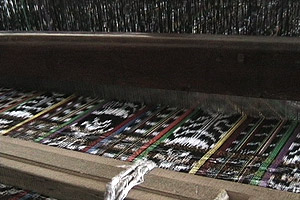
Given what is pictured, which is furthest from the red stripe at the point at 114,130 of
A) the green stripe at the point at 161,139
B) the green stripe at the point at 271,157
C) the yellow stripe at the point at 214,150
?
the green stripe at the point at 271,157

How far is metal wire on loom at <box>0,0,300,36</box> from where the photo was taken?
97 centimetres

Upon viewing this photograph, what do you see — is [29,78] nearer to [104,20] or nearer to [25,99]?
[25,99]

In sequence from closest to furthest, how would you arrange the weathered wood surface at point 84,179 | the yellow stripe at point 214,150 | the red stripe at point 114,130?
the weathered wood surface at point 84,179 < the yellow stripe at point 214,150 < the red stripe at point 114,130

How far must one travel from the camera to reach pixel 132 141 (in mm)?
1011

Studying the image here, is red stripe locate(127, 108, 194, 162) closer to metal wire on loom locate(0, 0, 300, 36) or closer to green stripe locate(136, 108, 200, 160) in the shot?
green stripe locate(136, 108, 200, 160)

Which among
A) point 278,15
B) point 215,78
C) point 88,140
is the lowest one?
point 88,140

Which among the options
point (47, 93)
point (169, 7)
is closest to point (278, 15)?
point (169, 7)

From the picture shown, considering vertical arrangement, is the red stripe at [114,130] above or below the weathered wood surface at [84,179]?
below

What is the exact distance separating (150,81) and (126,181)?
0.35 metres

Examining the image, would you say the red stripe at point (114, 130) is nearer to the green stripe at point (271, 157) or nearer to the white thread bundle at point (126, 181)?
the white thread bundle at point (126, 181)

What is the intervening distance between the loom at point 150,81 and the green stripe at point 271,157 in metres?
0.02

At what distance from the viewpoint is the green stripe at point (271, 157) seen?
0.82 meters

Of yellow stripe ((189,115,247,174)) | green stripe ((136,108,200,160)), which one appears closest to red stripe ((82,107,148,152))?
green stripe ((136,108,200,160))

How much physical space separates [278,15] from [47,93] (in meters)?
0.64
